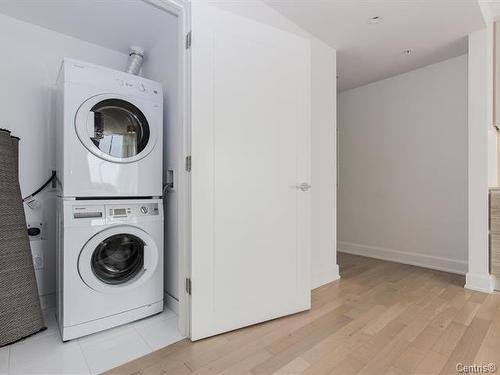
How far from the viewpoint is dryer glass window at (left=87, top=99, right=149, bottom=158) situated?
181 centimetres

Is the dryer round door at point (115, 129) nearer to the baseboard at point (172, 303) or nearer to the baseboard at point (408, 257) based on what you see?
the baseboard at point (172, 303)

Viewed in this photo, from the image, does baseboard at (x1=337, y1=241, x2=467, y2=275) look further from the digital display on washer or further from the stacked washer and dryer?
the digital display on washer

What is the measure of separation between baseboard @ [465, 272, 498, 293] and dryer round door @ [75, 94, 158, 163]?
2937mm

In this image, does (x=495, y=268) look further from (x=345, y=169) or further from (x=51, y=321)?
(x=51, y=321)

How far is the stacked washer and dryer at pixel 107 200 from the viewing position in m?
1.70

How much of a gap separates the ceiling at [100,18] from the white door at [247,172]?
700 millimetres

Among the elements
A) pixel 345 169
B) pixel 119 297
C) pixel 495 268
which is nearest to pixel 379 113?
pixel 345 169

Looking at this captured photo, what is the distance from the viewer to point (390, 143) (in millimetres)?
3541

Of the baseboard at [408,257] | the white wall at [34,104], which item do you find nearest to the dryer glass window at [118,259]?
the white wall at [34,104]

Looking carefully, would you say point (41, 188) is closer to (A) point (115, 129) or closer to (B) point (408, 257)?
(A) point (115, 129)

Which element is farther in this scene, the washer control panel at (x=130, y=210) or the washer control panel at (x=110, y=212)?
the washer control panel at (x=130, y=210)

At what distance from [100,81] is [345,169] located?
3.25m

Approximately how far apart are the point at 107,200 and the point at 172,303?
92 cm

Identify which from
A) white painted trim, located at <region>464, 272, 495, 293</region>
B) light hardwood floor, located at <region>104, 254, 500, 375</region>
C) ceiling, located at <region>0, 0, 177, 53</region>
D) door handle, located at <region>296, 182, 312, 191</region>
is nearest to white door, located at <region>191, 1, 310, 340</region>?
door handle, located at <region>296, 182, 312, 191</region>
